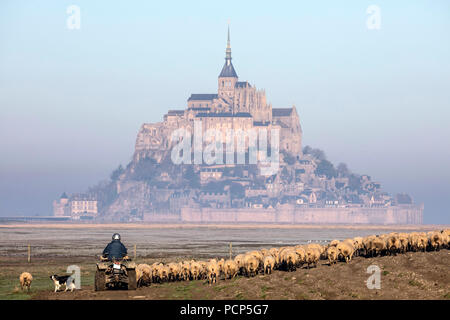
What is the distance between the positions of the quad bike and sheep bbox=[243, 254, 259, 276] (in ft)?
23.4

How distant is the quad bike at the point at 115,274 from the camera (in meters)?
36.2

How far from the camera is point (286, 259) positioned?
41.9m

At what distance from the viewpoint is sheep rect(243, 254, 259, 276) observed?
41875 millimetres

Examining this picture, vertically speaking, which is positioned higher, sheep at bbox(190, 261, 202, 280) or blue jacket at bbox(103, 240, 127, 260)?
blue jacket at bbox(103, 240, 127, 260)

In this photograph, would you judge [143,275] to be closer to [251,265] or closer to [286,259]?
[251,265]

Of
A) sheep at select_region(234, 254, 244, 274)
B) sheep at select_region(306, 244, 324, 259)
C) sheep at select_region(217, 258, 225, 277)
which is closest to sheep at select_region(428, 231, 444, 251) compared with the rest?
sheep at select_region(306, 244, 324, 259)

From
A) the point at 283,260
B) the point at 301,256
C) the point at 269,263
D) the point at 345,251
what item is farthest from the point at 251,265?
the point at 345,251

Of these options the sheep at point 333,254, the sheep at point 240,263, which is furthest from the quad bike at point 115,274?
the sheep at point 333,254

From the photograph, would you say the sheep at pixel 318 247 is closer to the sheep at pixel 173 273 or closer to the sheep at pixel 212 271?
the sheep at pixel 212 271

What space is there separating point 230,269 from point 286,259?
9.51 feet

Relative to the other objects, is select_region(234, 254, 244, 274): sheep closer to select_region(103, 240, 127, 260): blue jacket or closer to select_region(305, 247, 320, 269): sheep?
select_region(305, 247, 320, 269): sheep

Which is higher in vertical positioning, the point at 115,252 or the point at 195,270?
the point at 115,252

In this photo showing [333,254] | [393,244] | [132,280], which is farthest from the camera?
[393,244]
